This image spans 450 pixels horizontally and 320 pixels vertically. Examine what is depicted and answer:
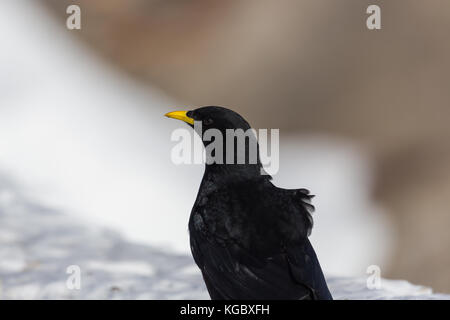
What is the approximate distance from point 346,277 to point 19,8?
44.2 ft

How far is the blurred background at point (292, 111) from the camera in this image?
38.5 ft

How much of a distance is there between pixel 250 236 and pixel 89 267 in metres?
3.04

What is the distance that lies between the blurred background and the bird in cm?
654

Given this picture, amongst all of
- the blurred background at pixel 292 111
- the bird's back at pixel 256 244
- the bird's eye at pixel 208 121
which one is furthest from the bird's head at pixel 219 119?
the blurred background at pixel 292 111

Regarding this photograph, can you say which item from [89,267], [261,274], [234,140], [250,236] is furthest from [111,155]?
[261,274]

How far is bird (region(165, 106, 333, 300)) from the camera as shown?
3.45m

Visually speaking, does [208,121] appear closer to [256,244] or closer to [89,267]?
[256,244]

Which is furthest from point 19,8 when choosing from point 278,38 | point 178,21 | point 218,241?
point 218,241

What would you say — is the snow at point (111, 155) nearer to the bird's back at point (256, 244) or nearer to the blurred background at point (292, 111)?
the blurred background at point (292, 111)

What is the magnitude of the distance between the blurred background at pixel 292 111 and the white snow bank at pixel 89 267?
2868 mm

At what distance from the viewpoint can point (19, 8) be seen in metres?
16.2

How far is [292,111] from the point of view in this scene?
42.9 ft

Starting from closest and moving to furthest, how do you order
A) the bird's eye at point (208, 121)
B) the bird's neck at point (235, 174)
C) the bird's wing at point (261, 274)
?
the bird's wing at point (261, 274)
the bird's neck at point (235, 174)
the bird's eye at point (208, 121)
